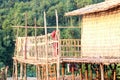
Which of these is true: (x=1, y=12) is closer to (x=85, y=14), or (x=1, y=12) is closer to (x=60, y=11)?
(x=60, y=11)

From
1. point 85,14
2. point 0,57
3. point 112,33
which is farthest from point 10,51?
point 112,33

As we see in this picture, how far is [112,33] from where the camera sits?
51.8 feet

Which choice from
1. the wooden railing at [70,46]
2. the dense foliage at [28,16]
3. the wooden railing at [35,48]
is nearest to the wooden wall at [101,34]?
the wooden railing at [70,46]

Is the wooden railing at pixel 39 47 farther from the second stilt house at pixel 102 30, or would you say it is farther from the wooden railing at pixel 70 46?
the second stilt house at pixel 102 30

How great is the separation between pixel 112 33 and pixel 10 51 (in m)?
23.9

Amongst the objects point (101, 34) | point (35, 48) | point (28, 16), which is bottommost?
point (35, 48)

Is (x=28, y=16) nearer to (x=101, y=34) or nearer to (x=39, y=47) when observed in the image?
(x=39, y=47)

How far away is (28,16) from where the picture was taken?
39.8m

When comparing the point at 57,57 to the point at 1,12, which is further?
the point at 1,12

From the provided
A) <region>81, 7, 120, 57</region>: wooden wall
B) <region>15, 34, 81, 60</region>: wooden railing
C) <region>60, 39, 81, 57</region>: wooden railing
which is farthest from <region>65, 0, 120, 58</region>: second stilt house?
<region>15, 34, 81, 60</region>: wooden railing

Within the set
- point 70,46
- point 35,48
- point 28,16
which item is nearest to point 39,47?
point 35,48

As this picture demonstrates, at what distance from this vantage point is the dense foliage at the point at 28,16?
37938mm

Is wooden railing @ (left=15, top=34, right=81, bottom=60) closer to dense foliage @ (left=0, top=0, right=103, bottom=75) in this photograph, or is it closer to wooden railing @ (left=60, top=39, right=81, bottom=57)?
wooden railing @ (left=60, top=39, right=81, bottom=57)

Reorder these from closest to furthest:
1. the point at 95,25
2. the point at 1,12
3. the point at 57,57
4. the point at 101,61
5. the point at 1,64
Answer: the point at 101,61 < the point at 57,57 < the point at 95,25 < the point at 1,64 < the point at 1,12
